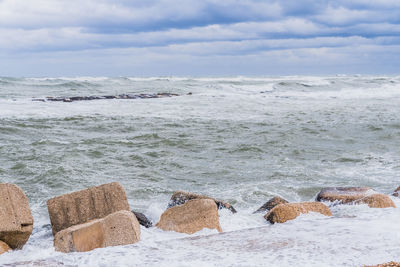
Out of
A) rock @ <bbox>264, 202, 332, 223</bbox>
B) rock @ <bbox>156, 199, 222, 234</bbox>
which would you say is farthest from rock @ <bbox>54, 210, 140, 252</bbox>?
rock @ <bbox>264, 202, 332, 223</bbox>

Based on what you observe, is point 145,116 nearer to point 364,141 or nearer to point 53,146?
point 53,146

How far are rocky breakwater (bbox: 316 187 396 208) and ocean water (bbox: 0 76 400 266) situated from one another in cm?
14

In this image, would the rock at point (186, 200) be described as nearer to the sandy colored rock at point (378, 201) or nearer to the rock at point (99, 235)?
the sandy colored rock at point (378, 201)

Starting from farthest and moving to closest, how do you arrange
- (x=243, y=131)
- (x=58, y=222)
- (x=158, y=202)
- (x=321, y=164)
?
(x=243, y=131) < (x=321, y=164) < (x=158, y=202) < (x=58, y=222)

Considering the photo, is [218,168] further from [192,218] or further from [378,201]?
[192,218]

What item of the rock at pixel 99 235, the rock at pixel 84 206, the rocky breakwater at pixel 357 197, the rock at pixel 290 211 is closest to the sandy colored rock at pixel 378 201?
the rocky breakwater at pixel 357 197

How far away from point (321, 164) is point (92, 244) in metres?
6.14

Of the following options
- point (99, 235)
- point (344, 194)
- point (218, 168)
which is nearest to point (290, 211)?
point (344, 194)

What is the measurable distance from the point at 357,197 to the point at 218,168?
11.6 feet

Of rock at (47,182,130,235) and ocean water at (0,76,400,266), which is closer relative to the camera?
ocean water at (0,76,400,266)

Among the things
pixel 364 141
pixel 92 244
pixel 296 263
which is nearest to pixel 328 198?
pixel 296 263

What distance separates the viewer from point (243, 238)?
4816 mm

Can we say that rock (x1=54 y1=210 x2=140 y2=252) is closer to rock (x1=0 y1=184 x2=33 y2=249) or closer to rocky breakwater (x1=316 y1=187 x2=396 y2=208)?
rock (x1=0 y1=184 x2=33 y2=249)

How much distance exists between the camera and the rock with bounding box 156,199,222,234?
5.09m
